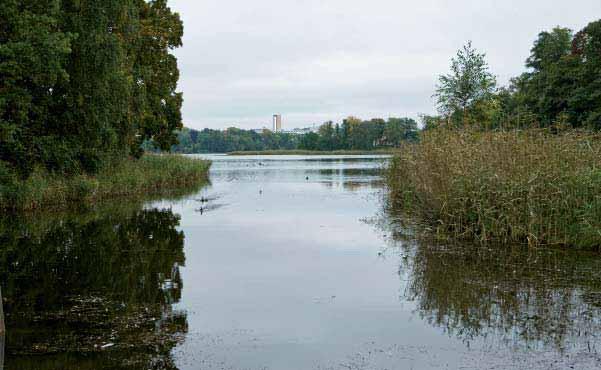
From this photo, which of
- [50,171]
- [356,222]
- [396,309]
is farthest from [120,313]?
[50,171]

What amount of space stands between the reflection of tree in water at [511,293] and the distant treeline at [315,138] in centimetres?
10432

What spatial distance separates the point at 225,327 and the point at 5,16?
1613cm

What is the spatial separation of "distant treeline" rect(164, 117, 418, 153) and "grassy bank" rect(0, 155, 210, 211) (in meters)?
81.5

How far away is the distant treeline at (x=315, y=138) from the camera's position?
129 m

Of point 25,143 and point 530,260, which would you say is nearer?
point 530,260

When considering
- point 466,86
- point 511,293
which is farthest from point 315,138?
point 511,293

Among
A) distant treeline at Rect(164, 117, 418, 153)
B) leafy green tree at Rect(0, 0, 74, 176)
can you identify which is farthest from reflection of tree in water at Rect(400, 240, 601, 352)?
distant treeline at Rect(164, 117, 418, 153)

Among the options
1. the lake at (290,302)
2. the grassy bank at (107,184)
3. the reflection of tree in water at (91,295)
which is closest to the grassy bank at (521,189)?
the lake at (290,302)

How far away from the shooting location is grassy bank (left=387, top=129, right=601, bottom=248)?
504 inches

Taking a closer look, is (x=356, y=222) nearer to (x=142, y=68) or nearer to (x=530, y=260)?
(x=530, y=260)

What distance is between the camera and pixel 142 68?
31.5 metres

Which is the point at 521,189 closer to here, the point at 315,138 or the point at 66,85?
the point at 66,85

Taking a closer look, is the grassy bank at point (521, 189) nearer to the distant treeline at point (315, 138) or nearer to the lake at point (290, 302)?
the lake at point (290, 302)

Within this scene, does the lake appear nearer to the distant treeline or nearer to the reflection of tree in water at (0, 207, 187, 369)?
the reflection of tree in water at (0, 207, 187, 369)
